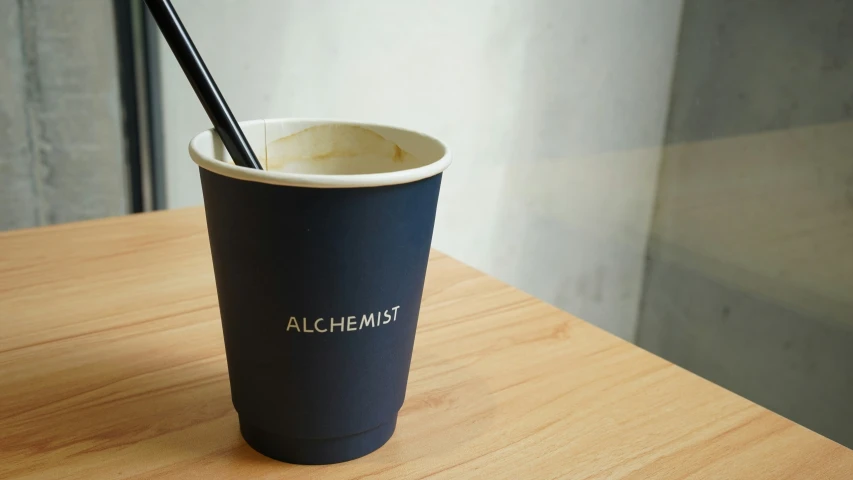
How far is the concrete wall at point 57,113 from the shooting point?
884 mm

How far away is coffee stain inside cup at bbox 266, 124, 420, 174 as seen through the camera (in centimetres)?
45

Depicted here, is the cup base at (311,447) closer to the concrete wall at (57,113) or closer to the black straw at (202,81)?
the black straw at (202,81)

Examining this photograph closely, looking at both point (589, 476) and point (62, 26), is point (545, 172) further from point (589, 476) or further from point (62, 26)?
point (589, 476)

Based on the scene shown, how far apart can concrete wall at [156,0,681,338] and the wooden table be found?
1.52 ft

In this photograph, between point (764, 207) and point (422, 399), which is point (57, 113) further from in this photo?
point (764, 207)

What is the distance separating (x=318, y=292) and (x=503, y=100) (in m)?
1.05

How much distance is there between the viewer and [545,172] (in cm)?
149

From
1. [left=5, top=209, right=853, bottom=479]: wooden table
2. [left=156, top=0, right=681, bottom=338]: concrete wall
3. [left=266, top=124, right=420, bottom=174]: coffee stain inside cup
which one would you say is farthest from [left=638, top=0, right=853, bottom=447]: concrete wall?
[left=266, top=124, right=420, bottom=174]: coffee stain inside cup

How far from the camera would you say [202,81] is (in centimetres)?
38

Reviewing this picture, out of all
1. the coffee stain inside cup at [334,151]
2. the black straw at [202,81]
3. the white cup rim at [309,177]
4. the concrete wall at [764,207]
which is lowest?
the concrete wall at [764,207]

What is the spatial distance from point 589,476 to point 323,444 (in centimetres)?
14

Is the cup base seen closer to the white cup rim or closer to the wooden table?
the wooden table

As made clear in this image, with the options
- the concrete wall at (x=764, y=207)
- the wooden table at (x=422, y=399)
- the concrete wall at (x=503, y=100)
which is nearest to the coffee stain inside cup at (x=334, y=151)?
the wooden table at (x=422, y=399)

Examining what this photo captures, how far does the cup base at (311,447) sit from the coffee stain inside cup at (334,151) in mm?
159
